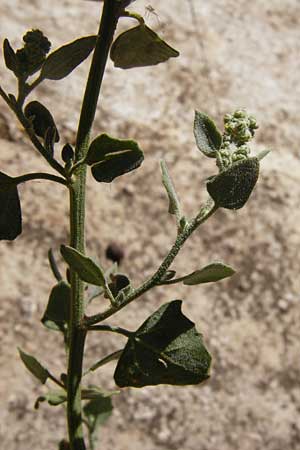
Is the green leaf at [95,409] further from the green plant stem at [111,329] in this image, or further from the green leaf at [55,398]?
the green plant stem at [111,329]

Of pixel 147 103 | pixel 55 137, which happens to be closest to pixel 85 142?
pixel 55 137

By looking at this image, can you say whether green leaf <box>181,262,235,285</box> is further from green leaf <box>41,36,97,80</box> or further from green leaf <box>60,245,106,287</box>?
green leaf <box>41,36,97,80</box>

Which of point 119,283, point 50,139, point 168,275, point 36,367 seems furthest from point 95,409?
point 50,139

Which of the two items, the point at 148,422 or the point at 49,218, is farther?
the point at 49,218

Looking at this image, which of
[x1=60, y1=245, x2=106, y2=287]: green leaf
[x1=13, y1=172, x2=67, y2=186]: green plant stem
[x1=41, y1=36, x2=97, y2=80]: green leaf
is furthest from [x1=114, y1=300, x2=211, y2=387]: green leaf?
[x1=41, y1=36, x2=97, y2=80]: green leaf

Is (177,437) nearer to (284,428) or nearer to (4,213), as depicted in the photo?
(284,428)

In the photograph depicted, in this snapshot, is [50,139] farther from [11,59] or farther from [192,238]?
[192,238]
